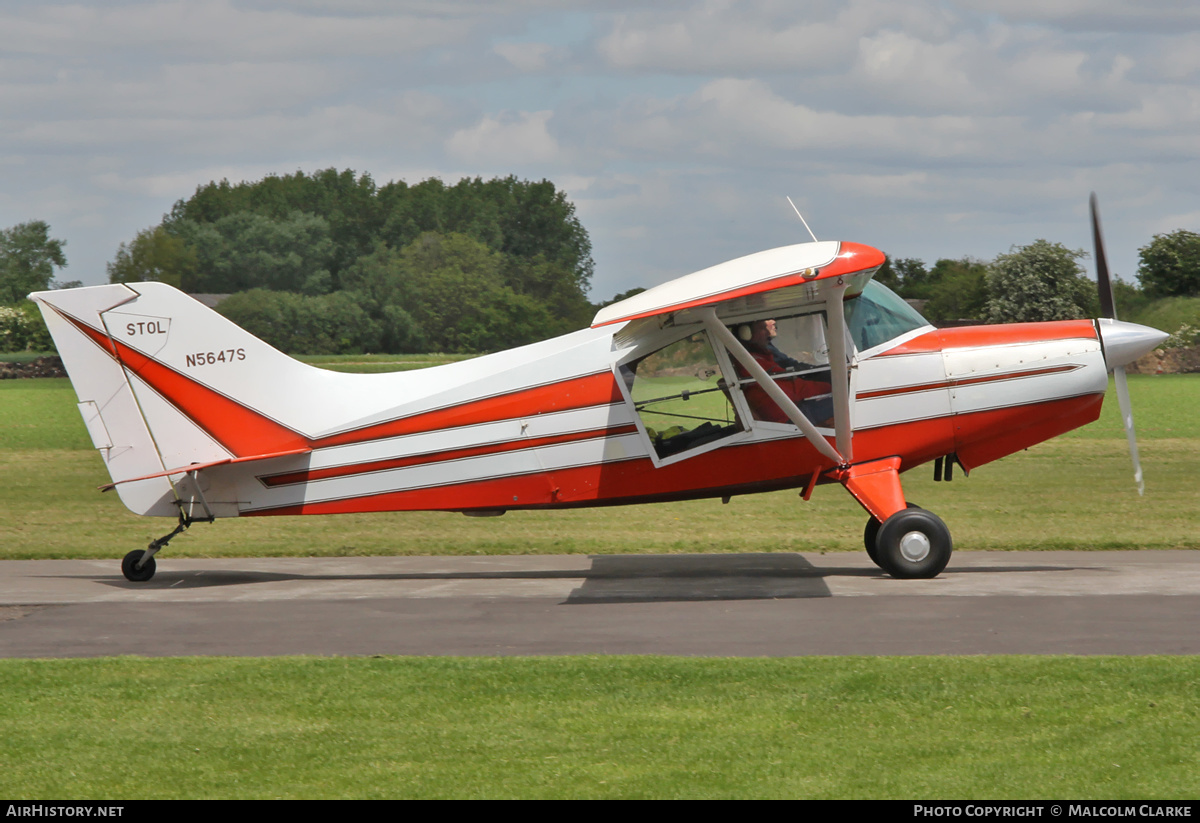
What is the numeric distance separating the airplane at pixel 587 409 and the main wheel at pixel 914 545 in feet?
0.25

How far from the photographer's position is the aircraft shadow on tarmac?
34.1ft

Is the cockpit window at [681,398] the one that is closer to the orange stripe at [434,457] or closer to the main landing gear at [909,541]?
the orange stripe at [434,457]

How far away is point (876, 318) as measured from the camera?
11.1 meters

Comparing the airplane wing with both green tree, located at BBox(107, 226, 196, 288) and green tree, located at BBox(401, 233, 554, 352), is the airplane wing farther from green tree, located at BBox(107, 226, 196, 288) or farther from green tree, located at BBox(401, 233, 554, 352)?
green tree, located at BBox(401, 233, 554, 352)

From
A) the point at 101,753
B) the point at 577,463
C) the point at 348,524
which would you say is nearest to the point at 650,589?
the point at 577,463

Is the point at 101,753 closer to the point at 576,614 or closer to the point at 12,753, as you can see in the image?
the point at 12,753

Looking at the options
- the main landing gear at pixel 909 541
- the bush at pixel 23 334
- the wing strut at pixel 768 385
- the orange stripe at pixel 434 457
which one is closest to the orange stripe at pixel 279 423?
the orange stripe at pixel 434 457

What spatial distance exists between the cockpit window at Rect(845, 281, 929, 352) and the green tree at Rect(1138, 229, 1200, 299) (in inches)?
2706

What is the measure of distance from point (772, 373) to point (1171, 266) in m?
71.9

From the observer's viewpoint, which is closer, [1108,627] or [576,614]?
[1108,627]

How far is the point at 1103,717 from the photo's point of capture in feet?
19.1

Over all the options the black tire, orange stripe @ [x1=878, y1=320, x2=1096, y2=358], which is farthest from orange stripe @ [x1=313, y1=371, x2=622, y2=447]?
the black tire

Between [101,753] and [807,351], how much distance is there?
7094 mm

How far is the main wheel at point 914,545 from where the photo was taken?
10547 mm
